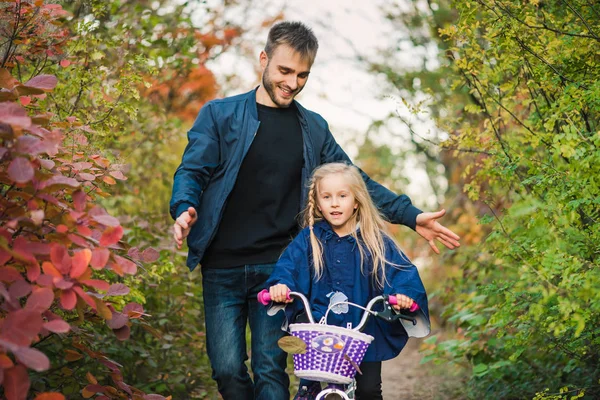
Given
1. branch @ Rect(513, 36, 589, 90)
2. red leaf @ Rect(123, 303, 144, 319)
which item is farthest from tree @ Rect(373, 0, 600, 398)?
red leaf @ Rect(123, 303, 144, 319)

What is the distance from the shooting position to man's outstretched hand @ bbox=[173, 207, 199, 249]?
332 centimetres

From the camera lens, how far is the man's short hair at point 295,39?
3848 mm

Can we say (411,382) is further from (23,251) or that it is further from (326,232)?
(23,251)

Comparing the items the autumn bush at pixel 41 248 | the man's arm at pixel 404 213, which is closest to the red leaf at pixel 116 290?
the autumn bush at pixel 41 248

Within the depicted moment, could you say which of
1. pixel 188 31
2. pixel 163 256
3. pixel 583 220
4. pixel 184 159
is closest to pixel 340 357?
pixel 184 159

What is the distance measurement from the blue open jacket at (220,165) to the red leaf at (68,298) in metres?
1.17

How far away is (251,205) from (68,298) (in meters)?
1.59

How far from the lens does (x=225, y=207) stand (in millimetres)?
3760

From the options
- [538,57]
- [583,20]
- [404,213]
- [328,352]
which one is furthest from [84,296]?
[583,20]

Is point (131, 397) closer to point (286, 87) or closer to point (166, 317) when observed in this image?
point (286, 87)

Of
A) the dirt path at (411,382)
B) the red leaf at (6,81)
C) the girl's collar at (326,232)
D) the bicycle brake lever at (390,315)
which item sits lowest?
the dirt path at (411,382)

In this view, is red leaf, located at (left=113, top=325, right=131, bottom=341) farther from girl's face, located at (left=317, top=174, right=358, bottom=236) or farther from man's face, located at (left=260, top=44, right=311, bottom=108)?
man's face, located at (left=260, top=44, right=311, bottom=108)

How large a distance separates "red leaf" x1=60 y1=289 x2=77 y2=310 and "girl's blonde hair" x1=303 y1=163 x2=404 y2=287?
63.0 inches

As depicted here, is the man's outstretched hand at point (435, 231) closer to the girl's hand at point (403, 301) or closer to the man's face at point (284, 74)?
the girl's hand at point (403, 301)
